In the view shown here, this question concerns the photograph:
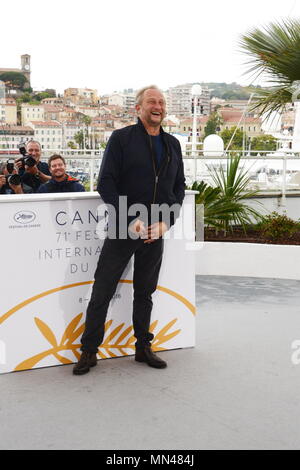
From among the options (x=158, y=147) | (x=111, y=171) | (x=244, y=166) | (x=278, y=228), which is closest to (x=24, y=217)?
(x=111, y=171)

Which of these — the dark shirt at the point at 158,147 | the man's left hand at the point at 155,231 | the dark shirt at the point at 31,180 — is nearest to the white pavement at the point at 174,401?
the man's left hand at the point at 155,231

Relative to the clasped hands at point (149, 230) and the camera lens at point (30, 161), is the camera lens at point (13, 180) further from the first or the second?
the clasped hands at point (149, 230)

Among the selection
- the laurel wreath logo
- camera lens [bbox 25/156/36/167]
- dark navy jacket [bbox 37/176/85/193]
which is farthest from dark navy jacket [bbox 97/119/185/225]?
camera lens [bbox 25/156/36/167]

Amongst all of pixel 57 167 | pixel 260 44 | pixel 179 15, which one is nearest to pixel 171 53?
pixel 179 15

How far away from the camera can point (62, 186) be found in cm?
484

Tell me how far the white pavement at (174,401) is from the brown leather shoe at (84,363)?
0.04 m

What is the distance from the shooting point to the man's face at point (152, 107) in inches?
146

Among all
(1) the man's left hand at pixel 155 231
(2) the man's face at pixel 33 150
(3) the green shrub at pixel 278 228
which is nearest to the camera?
(1) the man's left hand at pixel 155 231

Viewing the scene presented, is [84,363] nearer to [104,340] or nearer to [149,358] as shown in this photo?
[104,340]

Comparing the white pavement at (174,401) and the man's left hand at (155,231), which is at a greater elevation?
the man's left hand at (155,231)

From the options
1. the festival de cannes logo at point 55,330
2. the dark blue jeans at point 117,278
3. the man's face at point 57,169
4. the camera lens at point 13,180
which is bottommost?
the festival de cannes logo at point 55,330
